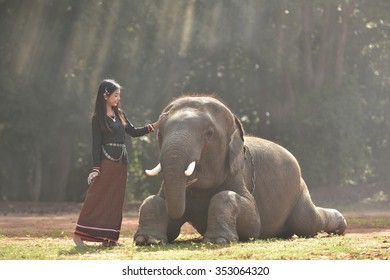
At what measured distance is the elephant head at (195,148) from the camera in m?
10.5

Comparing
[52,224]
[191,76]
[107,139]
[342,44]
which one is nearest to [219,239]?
[107,139]

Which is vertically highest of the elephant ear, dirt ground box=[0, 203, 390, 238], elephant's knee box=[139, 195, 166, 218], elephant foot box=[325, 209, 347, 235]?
the elephant ear

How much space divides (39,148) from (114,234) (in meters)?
17.9

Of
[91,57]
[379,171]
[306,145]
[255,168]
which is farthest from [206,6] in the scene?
[255,168]

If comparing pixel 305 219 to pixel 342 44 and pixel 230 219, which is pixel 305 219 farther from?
pixel 342 44

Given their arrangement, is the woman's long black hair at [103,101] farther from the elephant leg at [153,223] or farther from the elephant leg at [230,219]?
the elephant leg at [230,219]

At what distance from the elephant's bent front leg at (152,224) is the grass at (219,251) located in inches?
6.4

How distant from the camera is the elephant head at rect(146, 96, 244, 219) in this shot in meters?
10.5

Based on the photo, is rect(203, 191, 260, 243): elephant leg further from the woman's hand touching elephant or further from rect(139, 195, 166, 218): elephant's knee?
the woman's hand touching elephant

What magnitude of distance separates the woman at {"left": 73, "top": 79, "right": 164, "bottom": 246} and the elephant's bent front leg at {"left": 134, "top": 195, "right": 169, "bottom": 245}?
44 centimetres

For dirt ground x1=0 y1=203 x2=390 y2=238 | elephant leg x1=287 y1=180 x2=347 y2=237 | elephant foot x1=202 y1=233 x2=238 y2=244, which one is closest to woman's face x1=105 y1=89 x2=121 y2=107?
elephant foot x1=202 y1=233 x2=238 y2=244

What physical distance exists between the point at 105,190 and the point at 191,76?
21.0 meters

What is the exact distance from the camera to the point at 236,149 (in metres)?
11.7

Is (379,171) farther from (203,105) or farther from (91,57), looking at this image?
(203,105)
